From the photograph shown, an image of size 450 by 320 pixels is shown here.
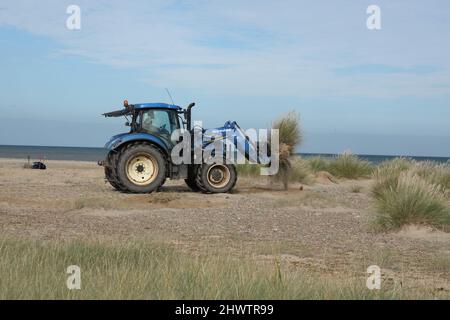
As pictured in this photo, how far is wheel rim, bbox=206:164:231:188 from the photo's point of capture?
1859cm

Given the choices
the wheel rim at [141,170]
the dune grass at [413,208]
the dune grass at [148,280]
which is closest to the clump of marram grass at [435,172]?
the dune grass at [413,208]

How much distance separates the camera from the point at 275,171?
20312 mm

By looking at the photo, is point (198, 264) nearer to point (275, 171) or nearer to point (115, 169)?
point (115, 169)

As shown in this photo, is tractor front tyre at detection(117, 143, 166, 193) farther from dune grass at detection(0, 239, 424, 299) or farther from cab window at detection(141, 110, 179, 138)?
dune grass at detection(0, 239, 424, 299)

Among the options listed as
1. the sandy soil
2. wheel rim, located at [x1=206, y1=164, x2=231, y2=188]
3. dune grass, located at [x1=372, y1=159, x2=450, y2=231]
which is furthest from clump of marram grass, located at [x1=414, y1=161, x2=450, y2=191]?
dune grass, located at [x1=372, y1=159, x2=450, y2=231]

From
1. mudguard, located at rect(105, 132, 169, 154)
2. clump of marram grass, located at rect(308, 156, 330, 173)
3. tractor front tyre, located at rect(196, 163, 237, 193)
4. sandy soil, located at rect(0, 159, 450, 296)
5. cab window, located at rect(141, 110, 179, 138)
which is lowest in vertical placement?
sandy soil, located at rect(0, 159, 450, 296)

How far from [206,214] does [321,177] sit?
36.9ft

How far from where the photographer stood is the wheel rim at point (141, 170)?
59.4 feet

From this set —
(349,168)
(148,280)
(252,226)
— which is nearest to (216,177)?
(252,226)

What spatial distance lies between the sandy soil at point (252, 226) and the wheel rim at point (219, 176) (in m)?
0.59

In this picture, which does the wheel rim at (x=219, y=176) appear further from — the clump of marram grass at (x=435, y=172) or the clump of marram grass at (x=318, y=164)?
the clump of marram grass at (x=318, y=164)

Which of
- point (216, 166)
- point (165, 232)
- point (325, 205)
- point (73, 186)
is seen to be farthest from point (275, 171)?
point (165, 232)

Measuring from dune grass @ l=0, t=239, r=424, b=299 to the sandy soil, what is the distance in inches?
52.1
